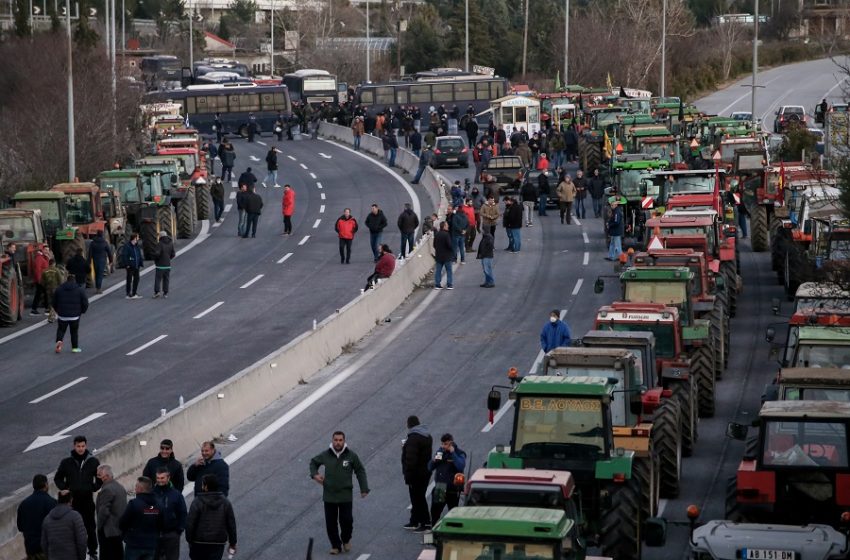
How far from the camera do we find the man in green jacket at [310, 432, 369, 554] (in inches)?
672

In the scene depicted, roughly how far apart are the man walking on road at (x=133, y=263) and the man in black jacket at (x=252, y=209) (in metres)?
8.41

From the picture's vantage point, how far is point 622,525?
16062 mm

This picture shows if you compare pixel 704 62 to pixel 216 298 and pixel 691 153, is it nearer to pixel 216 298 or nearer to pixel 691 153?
pixel 691 153

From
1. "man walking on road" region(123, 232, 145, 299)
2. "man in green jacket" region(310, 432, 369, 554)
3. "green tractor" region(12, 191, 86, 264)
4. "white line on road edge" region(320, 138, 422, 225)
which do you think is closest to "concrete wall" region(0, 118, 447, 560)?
"man in green jacket" region(310, 432, 369, 554)

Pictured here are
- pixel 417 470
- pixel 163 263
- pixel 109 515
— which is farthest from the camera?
pixel 163 263

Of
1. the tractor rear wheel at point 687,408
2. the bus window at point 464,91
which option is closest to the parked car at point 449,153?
the bus window at point 464,91

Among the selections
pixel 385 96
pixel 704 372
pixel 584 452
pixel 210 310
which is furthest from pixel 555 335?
pixel 385 96

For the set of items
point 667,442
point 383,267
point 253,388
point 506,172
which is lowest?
point 253,388

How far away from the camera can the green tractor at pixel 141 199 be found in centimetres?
4250

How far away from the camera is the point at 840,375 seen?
1831cm

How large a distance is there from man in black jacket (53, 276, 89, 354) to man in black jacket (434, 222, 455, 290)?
29.8 feet

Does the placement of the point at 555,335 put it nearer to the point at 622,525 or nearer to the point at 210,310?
→ the point at 622,525

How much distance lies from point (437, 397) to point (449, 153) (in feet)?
122

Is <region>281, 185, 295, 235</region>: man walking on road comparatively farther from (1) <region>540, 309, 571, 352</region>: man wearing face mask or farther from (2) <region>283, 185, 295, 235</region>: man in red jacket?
(1) <region>540, 309, 571, 352</region>: man wearing face mask
